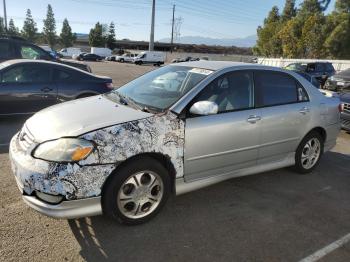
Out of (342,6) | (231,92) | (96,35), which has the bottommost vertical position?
(231,92)

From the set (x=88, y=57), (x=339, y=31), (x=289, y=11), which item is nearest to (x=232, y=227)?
(x=339, y=31)

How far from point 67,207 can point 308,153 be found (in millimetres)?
3706

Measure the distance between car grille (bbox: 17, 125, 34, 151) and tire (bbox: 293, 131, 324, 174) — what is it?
3581 millimetres

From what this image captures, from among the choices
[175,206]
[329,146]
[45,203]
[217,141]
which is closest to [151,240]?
[175,206]

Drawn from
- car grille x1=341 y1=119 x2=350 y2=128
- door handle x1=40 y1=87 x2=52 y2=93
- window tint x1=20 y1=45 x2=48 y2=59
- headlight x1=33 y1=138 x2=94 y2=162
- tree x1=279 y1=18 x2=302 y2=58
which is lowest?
car grille x1=341 y1=119 x2=350 y2=128

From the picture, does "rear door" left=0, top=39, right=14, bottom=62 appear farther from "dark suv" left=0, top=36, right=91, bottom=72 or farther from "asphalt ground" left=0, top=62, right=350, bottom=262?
"asphalt ground" left=0, top=62, right=350, bottom=262

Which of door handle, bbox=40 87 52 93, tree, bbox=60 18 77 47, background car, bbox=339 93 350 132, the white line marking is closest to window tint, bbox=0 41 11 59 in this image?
door handle, bbox=40 87 52 93

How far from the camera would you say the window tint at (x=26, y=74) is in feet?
23.0

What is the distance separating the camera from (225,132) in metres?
4.04

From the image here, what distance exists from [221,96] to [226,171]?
0.89 meters

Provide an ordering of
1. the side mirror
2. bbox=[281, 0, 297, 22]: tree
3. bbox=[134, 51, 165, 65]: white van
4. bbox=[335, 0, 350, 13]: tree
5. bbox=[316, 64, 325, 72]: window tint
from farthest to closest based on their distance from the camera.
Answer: bbox=[281, 0, 297, 22]: tree, bbox=[134, 51, 165, 65]: white van, bbox=[335, 0, 350, 13]: tree, bbox=[316, 64, 325, 72]: window tint, the side mirror

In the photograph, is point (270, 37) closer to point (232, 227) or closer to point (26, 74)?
point (26, 74)

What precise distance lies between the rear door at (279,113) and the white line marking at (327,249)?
1.38 meters

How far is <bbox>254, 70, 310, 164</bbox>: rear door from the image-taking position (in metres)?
4.53
